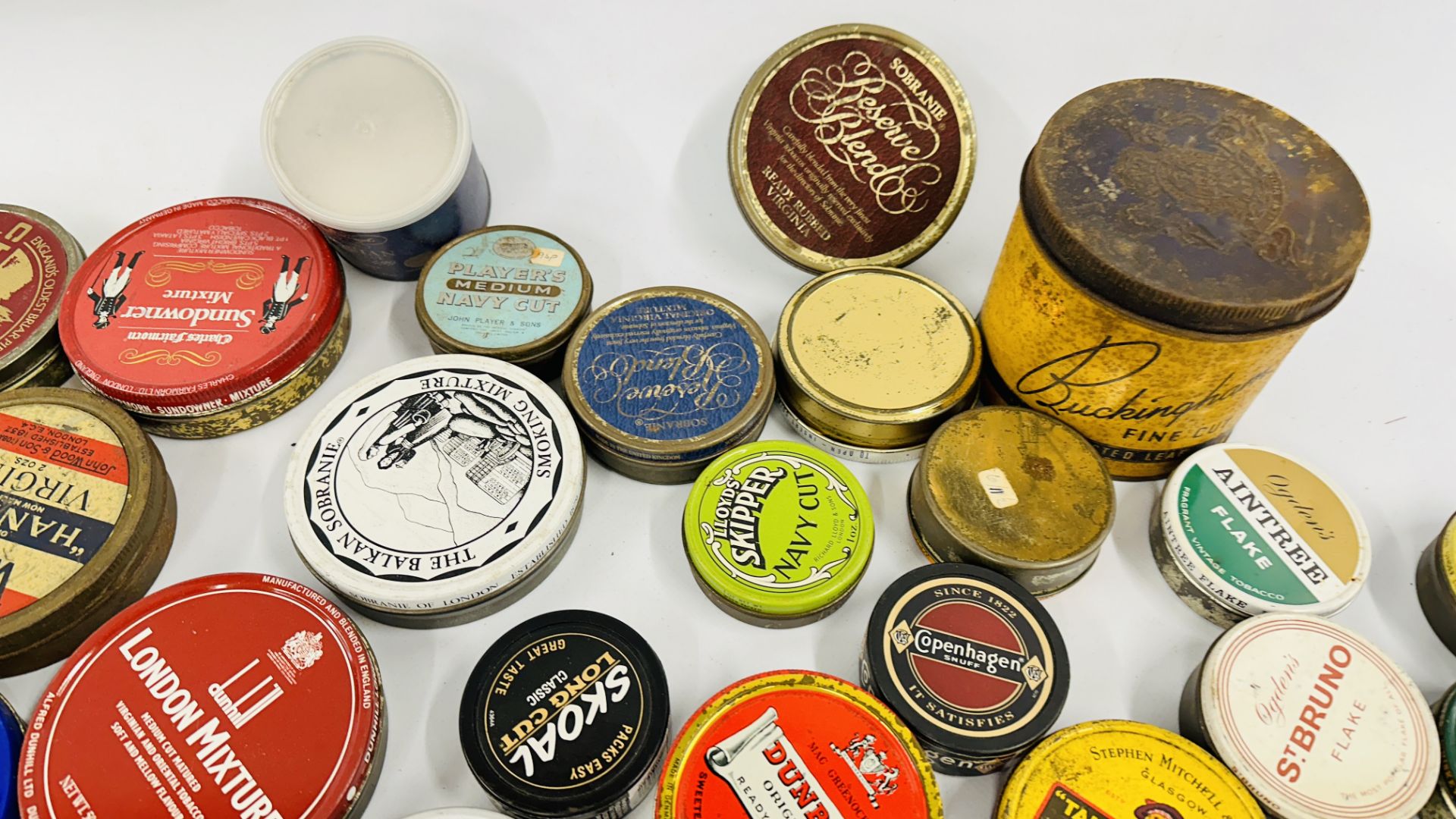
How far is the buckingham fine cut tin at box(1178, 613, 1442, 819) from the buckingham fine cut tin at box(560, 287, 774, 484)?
3.68 feet

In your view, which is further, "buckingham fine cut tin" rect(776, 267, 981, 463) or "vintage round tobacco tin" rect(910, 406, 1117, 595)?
"buckingham fine cut tin" rect(776, 267, 981, 463)

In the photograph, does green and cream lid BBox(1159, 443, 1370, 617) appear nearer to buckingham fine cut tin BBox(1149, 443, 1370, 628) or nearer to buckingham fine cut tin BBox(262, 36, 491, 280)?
buckingham fine cut tin BBox(1149, 443, 1370, 628)

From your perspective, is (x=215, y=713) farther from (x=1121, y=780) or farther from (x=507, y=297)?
(x=1121, y=780)

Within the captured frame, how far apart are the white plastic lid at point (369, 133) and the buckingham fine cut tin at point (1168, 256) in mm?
1435

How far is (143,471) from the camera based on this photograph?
6.86ft

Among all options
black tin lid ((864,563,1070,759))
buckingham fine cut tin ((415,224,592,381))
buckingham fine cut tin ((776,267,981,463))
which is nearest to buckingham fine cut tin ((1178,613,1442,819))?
black tin lid ((864,563,1070,759))

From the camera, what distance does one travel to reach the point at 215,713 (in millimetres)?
1830

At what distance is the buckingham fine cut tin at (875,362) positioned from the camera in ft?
7.38

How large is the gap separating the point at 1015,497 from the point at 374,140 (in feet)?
5.94

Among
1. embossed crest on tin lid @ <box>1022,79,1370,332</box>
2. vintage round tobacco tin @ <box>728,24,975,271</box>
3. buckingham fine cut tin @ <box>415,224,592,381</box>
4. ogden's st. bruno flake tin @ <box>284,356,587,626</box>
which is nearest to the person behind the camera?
embossed crest on tin lid @ <box>1022,79,1370,332</box>

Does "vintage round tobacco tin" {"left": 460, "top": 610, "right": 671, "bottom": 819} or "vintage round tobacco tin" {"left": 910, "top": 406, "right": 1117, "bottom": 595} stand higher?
"vintage round tobacco tin" {"left": 910, "top": 406, "right": 1117, "bottom": 595}

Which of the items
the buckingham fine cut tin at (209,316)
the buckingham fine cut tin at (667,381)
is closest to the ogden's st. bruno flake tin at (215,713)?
the buckingham fine cut tin at (209,316)

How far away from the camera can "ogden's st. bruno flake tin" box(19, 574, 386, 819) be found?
1.74 metres

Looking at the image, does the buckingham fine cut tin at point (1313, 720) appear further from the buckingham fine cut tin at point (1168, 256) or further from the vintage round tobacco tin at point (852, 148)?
the vintage round tobacco tin at point (852, 148)
